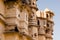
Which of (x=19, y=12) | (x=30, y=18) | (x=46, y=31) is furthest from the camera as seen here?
(x=46, y=31)

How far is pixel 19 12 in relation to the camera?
98.6 ft

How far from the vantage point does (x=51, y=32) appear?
141 feet

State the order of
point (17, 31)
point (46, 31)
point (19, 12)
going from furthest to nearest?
1. point (46, 31)
2. point (19, 12)
3. point (17, 31)

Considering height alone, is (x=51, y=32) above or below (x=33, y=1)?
below

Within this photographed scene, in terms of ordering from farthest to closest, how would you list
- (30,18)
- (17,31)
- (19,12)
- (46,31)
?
1. (46,31)
2. (30,18)
3. (19,12)
4. (17,31)

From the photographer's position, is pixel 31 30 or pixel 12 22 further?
pixel 31 30

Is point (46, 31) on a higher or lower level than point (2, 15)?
lower

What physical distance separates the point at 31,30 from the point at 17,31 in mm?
8463

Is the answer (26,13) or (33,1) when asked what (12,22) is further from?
(33,1)

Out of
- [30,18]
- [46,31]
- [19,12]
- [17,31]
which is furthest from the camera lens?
[46,31]

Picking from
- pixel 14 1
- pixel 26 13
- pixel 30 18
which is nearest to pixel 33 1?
pixel 30 18

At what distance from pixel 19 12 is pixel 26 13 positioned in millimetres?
1647

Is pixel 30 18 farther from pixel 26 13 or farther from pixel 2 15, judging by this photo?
pixel 2 15

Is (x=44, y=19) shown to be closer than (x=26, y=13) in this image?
No
